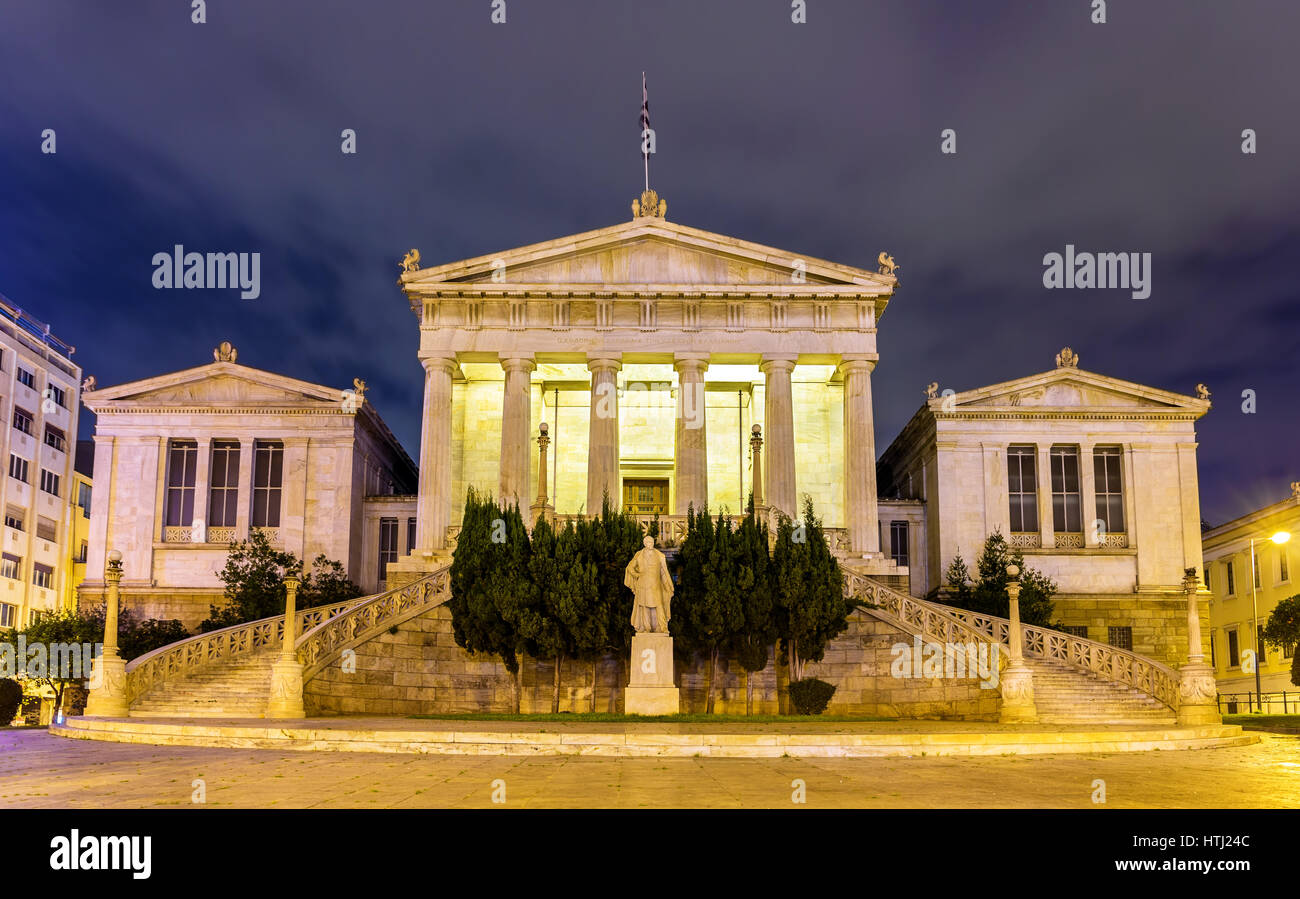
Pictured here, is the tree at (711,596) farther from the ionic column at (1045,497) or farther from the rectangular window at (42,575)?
the rectangular window at (42,575)

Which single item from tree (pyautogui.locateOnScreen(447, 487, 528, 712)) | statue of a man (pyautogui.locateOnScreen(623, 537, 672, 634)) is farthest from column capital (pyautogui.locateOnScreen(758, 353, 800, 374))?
statue of a man (pyautogui.locateOnScreen(623, 537, 672, 634))

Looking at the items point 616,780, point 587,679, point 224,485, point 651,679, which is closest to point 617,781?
point 616,780

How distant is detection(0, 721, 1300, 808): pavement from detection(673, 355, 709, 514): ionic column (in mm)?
23045

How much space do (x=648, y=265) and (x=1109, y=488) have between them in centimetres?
2048

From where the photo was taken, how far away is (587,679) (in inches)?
1225

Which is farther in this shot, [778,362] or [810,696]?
[778,362]

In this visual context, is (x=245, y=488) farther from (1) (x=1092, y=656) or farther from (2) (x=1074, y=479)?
(2) (x=1074, y=479)

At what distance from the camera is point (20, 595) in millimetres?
60875

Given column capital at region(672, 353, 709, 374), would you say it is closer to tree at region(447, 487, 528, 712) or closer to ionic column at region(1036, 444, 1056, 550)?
tree at region(447, 487, 528, 712)

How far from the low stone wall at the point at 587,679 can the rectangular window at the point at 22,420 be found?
42.1 meters

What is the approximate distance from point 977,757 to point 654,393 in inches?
1246
